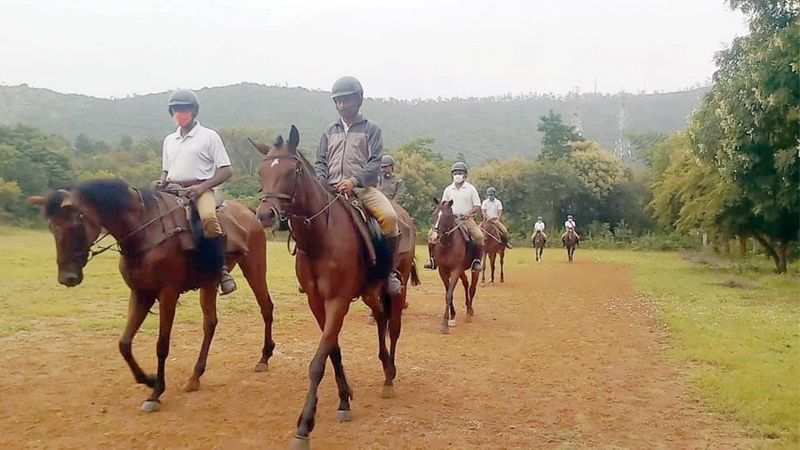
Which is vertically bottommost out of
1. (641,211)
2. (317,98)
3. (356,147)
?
(641,211)

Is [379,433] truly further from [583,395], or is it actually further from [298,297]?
[298,297]

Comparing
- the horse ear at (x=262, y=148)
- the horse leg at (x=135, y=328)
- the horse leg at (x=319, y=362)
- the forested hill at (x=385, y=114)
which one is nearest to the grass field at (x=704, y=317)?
the horse leg at (x=319, y=362)

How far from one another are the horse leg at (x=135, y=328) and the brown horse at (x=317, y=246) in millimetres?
1701

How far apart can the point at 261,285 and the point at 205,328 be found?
1.07 m

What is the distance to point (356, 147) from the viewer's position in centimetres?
655

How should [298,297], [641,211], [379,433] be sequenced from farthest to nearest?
1. [641,211]
2. [298,297]
3. [379,433]

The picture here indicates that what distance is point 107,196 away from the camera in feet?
20.6

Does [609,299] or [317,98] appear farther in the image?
[317,98]

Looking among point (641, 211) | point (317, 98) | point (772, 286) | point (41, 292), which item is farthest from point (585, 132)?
point (41, 292)

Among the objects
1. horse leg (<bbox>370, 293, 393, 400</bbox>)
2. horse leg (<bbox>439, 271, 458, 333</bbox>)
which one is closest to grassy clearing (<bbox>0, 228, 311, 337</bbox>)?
horse leg (<bbox>439, 271, 458, 333</bbox>)

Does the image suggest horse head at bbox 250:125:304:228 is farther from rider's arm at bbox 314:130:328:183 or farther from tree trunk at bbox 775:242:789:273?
tree trunk at bbox 775:242:789:273

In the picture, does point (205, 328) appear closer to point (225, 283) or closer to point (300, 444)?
point (225, 283)

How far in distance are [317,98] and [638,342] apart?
113 meters

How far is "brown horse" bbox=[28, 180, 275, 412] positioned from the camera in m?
6.04
